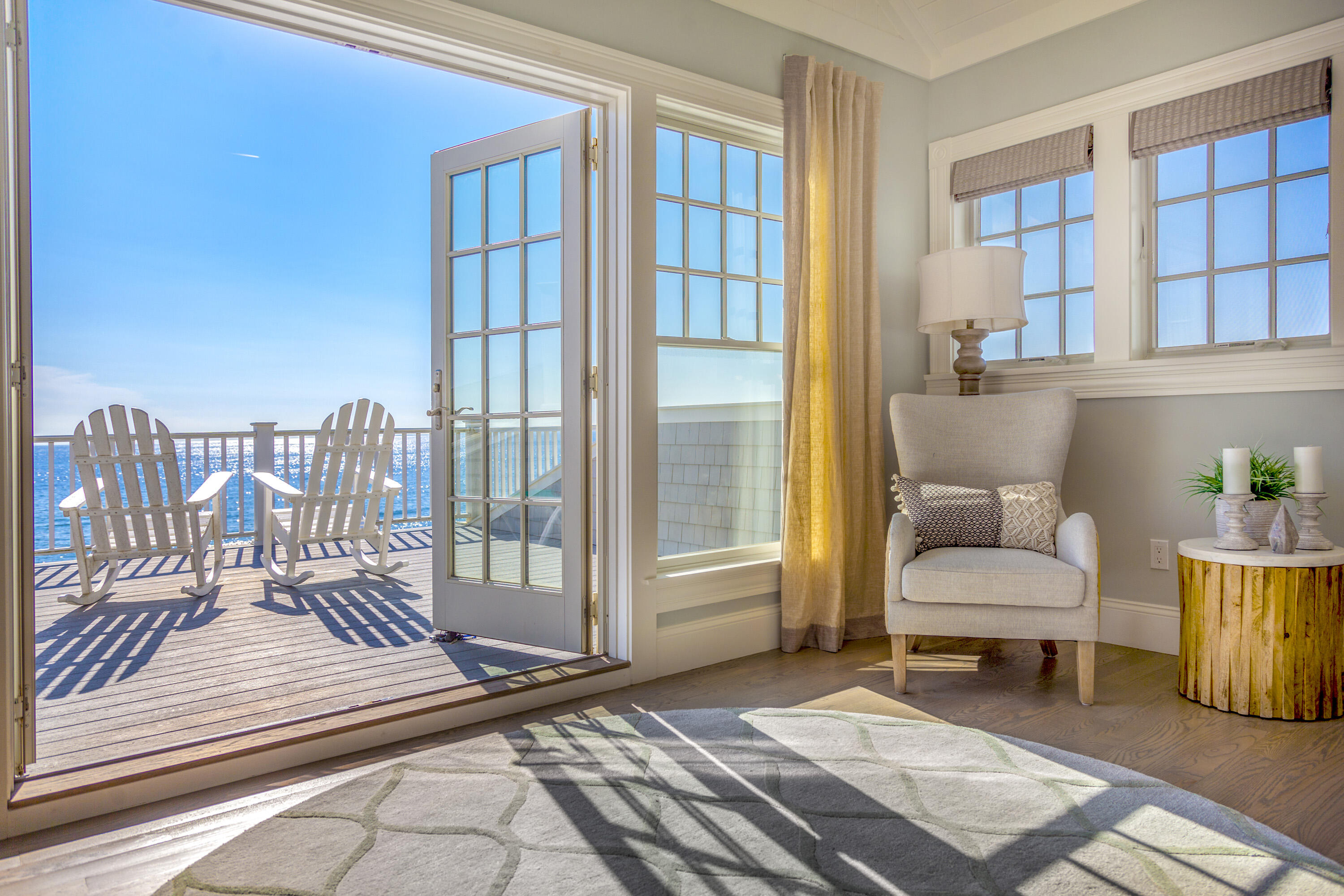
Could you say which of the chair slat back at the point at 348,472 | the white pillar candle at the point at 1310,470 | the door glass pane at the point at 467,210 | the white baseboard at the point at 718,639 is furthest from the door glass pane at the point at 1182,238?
the chair slat back at the point at 348,472

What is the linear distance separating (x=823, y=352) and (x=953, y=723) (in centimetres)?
149

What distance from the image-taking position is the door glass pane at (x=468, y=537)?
3.04 metres

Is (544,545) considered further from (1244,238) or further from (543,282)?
(1244,238)

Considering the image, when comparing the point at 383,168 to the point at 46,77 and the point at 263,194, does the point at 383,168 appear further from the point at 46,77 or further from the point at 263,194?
the point at 46,77

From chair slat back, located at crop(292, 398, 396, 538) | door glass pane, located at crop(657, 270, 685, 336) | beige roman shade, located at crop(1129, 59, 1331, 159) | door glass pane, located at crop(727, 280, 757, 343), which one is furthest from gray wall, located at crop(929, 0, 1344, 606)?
chair slat back, located at crop(292, 398, 396, 538)

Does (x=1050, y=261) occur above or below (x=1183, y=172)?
below

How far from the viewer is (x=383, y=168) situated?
749 cm

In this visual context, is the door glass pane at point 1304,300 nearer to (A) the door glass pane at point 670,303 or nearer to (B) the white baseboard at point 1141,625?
(B) the white baseboard at point 1141,625

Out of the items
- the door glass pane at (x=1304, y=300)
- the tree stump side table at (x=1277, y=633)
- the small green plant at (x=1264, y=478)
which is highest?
the door glass pane at (x=1304, y=300)

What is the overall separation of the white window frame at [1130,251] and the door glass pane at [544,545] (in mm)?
2000

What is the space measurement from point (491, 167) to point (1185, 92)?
274 centimetres

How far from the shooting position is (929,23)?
Answer: 3.57 m

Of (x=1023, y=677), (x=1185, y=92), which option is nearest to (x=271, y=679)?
(x=1023, y=677)

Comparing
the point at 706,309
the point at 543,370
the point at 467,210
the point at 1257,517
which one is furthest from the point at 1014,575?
the point at 467,210
